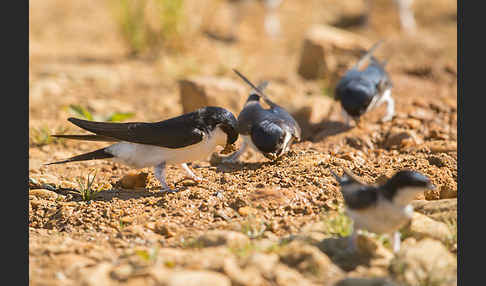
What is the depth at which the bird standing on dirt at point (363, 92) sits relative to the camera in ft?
21.4

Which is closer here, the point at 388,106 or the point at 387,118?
the point at 387,118

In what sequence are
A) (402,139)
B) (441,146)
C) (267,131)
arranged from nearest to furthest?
1. (267,131)
2. (441,146)
3. (402,139)

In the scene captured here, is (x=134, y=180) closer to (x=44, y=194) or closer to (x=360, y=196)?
(x=44, y=194)

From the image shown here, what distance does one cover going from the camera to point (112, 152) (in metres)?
4.89

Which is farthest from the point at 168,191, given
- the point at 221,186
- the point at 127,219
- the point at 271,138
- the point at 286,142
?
the point at 286,142

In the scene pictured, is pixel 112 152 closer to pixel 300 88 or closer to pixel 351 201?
pixel 351 201

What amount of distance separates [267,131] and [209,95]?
2.10 metres

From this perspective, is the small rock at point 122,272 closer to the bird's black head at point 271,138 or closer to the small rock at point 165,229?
the small rock at point 165,229

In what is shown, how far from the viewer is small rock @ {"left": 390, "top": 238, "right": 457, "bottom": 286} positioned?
333 cm

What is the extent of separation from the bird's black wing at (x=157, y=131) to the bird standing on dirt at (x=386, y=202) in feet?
5.47

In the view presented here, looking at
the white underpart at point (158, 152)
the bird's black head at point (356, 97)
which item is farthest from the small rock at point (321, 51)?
the white underpart at point (158, 152)

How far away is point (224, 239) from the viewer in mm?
3721

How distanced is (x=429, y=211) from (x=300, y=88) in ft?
16.5

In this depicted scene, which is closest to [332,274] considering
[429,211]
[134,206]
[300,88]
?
[429,211]
